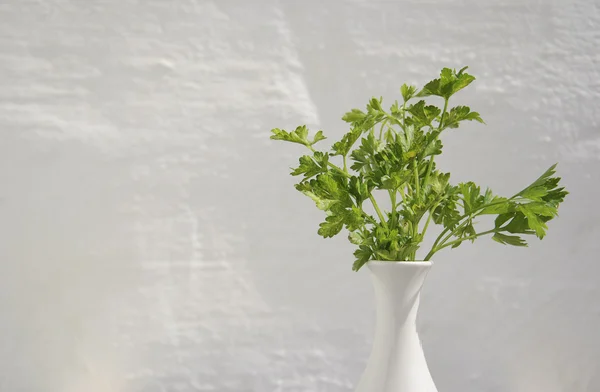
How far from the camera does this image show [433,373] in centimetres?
101

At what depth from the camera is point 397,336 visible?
603 millimetres

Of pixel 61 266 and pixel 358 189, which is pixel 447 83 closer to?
pixel 358 189

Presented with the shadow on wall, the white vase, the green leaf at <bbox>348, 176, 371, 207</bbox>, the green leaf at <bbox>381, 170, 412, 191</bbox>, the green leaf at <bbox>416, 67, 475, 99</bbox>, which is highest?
the green leaf at <bbox>416, 67, 475, 99</bbox>

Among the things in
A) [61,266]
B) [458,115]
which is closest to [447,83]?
[458,115]

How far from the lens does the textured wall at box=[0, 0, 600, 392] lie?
3.12ft

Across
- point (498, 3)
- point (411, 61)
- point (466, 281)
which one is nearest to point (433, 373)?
point (466, 281)

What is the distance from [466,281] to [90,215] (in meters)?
0.58

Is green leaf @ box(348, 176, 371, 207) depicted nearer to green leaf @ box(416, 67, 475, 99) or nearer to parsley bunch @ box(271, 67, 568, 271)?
parsley bunch @ box(271, 67, 568, 271)

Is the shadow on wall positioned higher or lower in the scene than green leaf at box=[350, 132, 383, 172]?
lower

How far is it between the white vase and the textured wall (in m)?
0.38

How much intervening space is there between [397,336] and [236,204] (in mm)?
440

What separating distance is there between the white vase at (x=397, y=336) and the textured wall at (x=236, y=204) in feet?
1.26

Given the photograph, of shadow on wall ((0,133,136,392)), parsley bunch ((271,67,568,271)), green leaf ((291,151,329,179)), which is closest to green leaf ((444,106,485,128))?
parsley bunch ((271,67,568,271))

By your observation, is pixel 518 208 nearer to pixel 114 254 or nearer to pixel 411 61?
pixel 411 61
